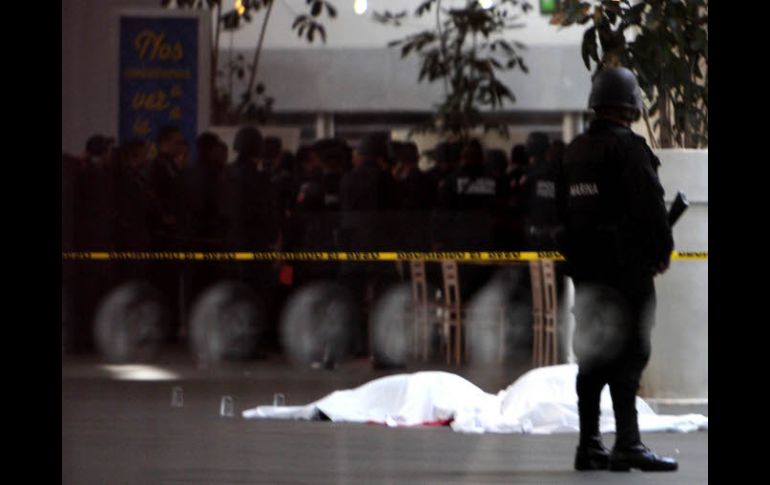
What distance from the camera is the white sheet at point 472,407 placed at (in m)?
10.6

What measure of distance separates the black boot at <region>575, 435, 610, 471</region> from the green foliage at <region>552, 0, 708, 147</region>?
2715 millimetres

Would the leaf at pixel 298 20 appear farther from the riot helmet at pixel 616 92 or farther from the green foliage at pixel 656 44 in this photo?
the riot helmet at pixel 616 92

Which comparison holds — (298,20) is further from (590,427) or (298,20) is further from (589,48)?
(590,427)

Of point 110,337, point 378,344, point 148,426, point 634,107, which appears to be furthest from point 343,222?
point 634,107

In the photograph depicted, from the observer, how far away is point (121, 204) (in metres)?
14.5

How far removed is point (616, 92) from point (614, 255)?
2.65ft

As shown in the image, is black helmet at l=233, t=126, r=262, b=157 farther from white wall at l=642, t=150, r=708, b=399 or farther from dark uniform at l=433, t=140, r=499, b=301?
white wall at l=642, t=150, r=708, b=399

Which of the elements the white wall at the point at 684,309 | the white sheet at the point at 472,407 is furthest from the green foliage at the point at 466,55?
the white sheet at the point at 472,407

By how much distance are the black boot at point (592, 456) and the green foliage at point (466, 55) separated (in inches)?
206

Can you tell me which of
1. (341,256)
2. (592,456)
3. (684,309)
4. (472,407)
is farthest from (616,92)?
(341,256)

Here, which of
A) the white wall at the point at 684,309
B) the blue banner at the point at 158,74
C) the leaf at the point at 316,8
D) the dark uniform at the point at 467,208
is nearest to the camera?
the white wall at the point at 684,309

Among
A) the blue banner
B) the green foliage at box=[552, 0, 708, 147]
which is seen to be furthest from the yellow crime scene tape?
the green foliage at box=[552, 0, 708, 147]

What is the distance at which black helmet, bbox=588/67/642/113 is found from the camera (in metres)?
8.57
